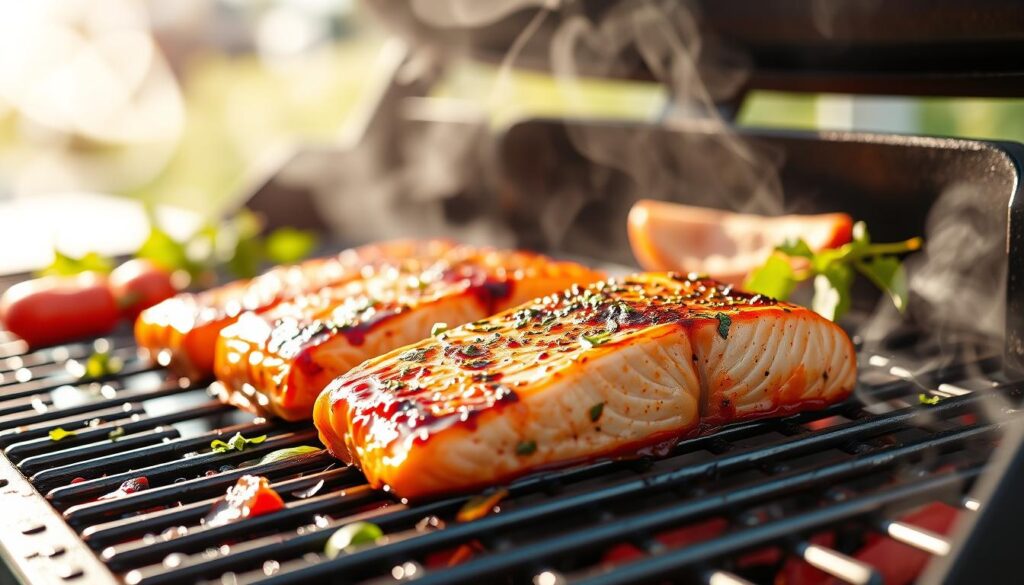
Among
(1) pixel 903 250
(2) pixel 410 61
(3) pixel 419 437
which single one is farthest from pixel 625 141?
(3) pixel 419 437

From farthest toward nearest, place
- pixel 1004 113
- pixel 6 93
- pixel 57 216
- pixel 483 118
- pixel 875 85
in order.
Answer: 1. pixel 6 93
2. pixel 1004 113
3. pixel 57 216
4. pixel 483 118
5. pixel 875 85

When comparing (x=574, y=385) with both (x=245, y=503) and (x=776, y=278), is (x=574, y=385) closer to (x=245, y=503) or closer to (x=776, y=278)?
(x=245, y=503)

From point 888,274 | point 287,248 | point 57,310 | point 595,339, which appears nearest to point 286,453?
point 595,339

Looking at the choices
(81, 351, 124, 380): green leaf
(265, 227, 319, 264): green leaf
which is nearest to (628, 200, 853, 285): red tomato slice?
(265, 227, 319, 264): green leaf

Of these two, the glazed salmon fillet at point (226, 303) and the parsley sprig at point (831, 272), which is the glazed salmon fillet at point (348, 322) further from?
the parsley sprig at point (831, 272)

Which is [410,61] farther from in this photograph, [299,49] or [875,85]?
[299,49]
